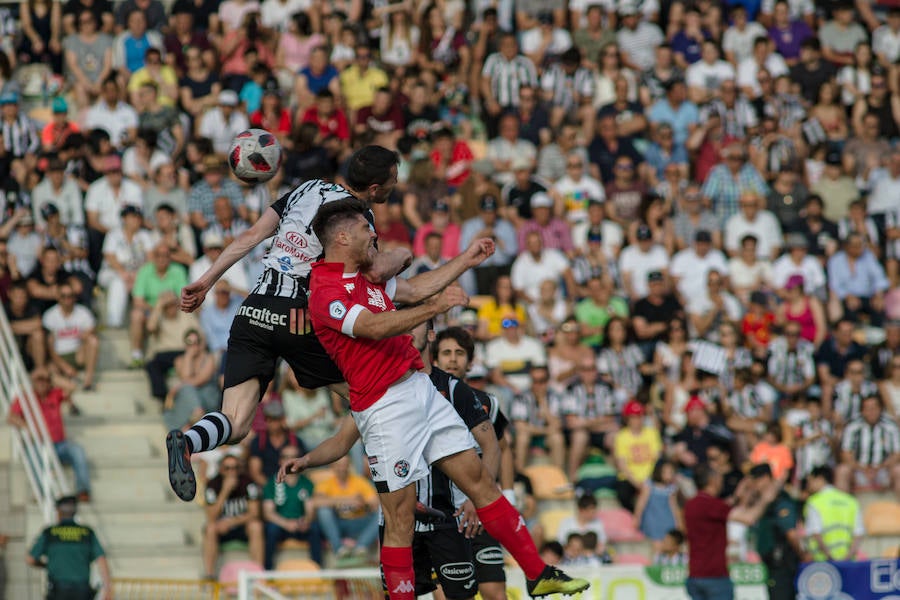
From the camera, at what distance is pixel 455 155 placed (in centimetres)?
2156

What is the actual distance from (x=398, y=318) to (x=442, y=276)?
68 cm

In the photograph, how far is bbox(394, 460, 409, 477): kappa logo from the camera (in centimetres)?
957

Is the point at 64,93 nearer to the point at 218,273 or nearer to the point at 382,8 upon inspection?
the point at 382,8

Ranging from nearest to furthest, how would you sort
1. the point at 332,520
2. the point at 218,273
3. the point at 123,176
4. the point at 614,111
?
the point at 218,273
the point at 332,520
the point at 123,176
the point at 614,111

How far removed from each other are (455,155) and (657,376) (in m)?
4.56

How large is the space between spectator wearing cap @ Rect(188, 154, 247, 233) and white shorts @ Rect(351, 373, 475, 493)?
A: 1057 centimetres

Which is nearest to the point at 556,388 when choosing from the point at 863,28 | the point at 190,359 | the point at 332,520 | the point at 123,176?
the point at 332,520

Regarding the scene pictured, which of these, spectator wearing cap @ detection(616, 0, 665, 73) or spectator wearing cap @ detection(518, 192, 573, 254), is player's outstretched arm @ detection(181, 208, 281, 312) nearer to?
spectator wearing cap @ detection(518, 192, 573, 254)

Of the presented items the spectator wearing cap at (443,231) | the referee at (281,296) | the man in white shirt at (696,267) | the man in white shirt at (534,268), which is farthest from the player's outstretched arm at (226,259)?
the man in white shirt at (696,267)

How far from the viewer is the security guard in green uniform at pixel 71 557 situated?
1653cm

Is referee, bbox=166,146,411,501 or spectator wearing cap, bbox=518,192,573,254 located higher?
spectator wearing cap, bbox=518,192,573,254

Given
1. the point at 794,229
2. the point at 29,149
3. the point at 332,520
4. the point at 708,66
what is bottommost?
the point at 332,520

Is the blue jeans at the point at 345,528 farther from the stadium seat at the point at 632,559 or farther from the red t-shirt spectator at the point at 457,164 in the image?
the red t-shirt spectator at the point at 457,164

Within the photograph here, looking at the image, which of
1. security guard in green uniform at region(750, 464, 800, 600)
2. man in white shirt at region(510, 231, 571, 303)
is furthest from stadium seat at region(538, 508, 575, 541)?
man in white shirt at region(510, 231, 571, 303)
